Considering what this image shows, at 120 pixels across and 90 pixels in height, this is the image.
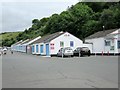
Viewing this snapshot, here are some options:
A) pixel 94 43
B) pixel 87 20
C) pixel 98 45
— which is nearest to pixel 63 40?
pixel 94 43

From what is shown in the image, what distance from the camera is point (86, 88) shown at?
35.3 feet

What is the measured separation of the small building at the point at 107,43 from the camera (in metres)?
48.1

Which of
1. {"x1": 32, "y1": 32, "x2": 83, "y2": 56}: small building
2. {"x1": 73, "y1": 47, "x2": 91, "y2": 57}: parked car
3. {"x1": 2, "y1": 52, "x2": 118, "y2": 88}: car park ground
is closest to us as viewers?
{"x1": 2, "y1": 52, "x2": 118, "y2": 88}: car park ground

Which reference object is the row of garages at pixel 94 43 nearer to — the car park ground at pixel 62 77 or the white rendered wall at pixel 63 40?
the white rendered wall at pixel 63 40

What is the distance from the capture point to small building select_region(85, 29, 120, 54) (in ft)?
158

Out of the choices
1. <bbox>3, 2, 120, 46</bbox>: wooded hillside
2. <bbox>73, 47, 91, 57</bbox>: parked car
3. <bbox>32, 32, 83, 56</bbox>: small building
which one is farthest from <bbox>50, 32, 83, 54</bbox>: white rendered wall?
<bbox>3, 2, 120, 46</bbox>: wooded hillside

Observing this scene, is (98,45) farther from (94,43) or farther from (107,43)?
(107,43)

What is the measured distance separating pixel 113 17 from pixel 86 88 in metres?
54.3

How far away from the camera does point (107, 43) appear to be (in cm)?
5062

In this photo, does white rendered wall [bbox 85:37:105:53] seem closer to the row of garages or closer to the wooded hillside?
the row of garages

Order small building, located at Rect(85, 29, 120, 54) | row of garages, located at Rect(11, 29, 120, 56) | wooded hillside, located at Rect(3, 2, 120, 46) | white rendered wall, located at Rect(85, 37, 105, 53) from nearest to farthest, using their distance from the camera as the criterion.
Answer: small building, located at Rect(85, 29, 120, 54) < row of garages, located at Rect(11, 29, 120, 56) < white rendered wall, located at Rect(85, 37, 105, 53) < wooded hillside, located at Rect(3, 2, 120, 46)

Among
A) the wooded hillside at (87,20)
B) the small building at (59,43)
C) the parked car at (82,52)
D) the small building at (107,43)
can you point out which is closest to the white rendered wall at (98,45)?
the small building at (107,43)

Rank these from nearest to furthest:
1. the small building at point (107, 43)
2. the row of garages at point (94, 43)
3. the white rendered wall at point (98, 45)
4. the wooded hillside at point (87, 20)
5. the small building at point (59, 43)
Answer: the small building at point (107, 43), the row of garages at point (94, 43), the white rendered wall at point (98, 45), the small building at point (59, 43), the wooded hillside at point (87, 20)

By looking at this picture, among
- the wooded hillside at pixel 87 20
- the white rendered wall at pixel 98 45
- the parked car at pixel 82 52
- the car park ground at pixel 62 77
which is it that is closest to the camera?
the car park ground at pixel 62 77
